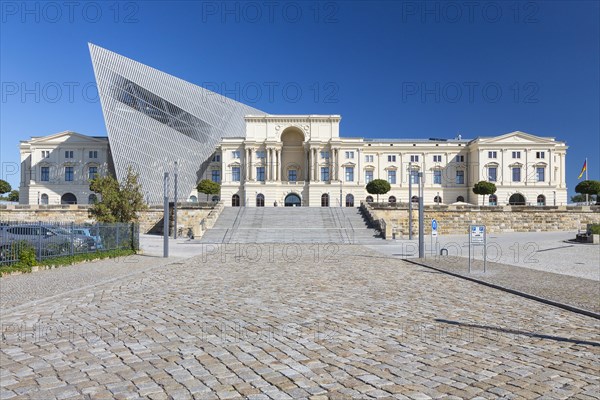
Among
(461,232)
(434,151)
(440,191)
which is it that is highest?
(434,151)

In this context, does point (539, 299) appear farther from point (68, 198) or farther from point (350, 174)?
point (68, 198)

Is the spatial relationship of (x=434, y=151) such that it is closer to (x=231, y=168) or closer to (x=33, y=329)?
(x=231, y=168)

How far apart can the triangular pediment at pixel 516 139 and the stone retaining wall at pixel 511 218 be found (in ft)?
90.4

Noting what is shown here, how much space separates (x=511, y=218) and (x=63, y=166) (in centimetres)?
6557

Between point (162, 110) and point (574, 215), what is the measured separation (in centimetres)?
5144

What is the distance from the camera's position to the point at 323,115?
67688 mm

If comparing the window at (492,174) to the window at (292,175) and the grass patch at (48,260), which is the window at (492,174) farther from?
the grass patch at (48,260)

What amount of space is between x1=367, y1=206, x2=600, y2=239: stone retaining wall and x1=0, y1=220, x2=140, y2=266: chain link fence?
25.8 metres

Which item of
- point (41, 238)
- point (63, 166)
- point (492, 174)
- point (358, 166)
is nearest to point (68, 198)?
point (63, 166)

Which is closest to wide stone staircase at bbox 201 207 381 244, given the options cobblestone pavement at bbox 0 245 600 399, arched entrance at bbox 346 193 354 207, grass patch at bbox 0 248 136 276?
grass patch at bbox 0 248 136 276

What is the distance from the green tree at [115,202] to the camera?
22625mm

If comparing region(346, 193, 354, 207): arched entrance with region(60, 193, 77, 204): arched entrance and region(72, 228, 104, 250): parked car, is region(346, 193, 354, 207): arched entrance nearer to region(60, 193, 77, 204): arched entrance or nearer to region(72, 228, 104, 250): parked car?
region(60, 193, 77, 204): arched entrance

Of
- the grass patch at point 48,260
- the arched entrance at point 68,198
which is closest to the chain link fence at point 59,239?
the grass patch at point 48,260

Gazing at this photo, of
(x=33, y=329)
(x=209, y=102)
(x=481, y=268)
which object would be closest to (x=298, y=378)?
(x=33, y=329)
